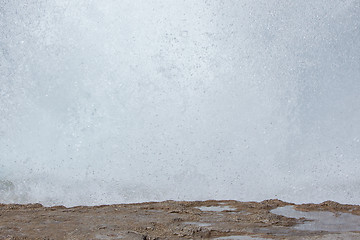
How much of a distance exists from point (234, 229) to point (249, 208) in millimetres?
1286

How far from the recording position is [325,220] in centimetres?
482

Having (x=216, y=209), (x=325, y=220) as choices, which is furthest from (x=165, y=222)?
(x=325, y=220)

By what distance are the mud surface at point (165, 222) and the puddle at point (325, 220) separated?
8 cm

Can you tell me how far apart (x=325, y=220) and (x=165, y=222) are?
5.86 feet

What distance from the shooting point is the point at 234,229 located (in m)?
4.17

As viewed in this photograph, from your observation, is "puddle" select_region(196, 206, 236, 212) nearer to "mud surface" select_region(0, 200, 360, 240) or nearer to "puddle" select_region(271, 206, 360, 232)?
"mud surface" select_region(0, 200, 360, 240)

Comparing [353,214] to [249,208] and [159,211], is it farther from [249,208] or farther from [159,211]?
[159,211]

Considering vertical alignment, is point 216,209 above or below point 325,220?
above

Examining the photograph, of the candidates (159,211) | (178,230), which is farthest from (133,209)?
(178,230)

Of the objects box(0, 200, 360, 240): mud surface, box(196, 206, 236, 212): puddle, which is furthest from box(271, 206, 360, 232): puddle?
box(196, 206, 236, 212): puddle

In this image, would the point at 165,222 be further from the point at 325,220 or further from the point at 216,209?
the point at 325,220

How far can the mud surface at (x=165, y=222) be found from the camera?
13.1 ft

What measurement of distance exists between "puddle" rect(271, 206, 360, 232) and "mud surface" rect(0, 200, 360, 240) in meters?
0.08

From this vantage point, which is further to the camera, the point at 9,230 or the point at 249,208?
the point at 249,208
